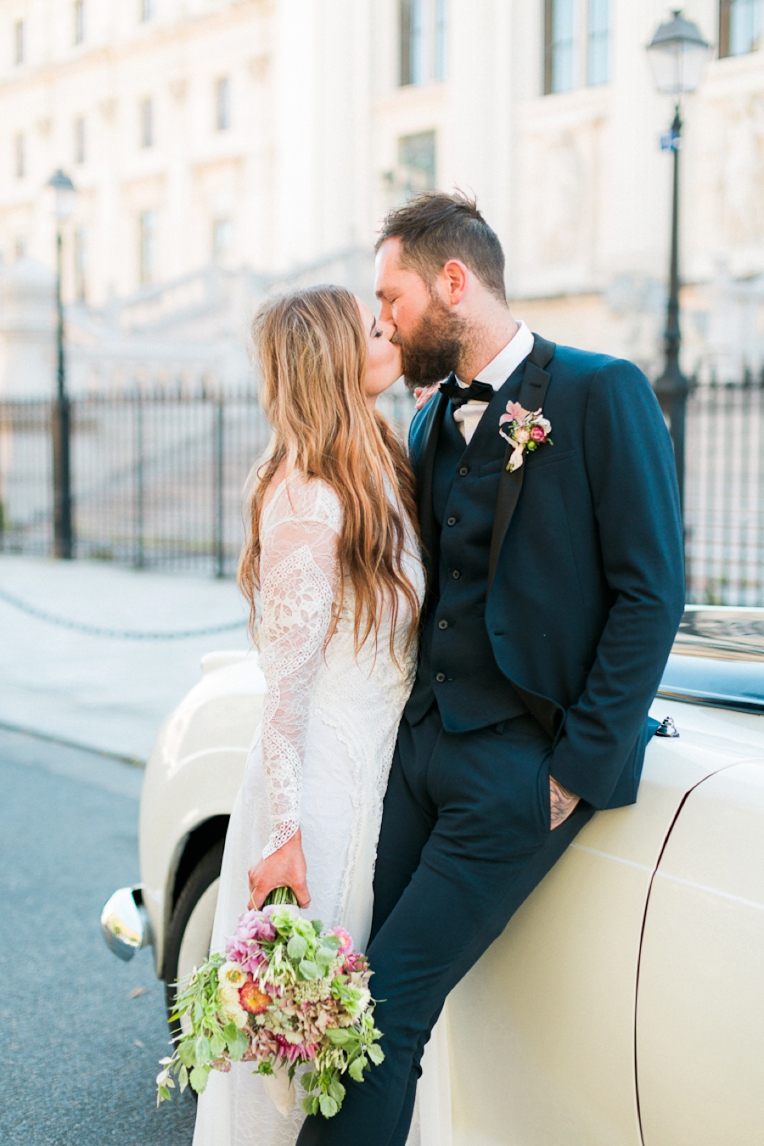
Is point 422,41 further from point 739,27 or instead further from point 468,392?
point 468,392

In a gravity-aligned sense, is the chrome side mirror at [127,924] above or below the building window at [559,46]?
below

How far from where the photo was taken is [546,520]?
2.07 meters

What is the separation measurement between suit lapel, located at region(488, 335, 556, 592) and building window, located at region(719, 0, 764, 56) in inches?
1126

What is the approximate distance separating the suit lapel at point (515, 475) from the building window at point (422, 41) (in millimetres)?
34169

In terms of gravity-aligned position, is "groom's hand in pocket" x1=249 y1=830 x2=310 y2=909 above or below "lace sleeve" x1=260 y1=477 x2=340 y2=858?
below

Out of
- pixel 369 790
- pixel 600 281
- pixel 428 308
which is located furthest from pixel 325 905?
pixel 600 281

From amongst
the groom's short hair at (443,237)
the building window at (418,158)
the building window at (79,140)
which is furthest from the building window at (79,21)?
the groom's short hair at (443,237)

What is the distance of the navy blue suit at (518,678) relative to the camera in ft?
6.46

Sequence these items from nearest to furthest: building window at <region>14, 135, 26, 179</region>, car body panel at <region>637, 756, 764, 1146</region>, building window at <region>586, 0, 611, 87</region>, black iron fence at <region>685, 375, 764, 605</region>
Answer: car body panel at <region>637, 756, 764, 1146</region>, black iron fence at <region>685, 375, 764, 605</region>, building window at <region>586, 0, 611, 87</region>, building window at <region>14, 135, 26, 179</region>

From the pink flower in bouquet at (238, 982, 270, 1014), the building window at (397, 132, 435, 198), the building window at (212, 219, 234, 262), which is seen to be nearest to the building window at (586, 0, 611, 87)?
the building window at (397, 132, 435, 198)

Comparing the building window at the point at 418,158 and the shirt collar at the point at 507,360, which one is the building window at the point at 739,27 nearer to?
the building window at the point at 418,158

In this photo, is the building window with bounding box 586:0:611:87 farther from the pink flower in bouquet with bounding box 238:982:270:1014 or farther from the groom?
the pink flower in bouquet with bounding box 238:982:270:1014

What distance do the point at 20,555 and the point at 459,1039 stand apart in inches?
678

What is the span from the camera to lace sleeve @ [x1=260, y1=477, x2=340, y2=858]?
2.13 metres
